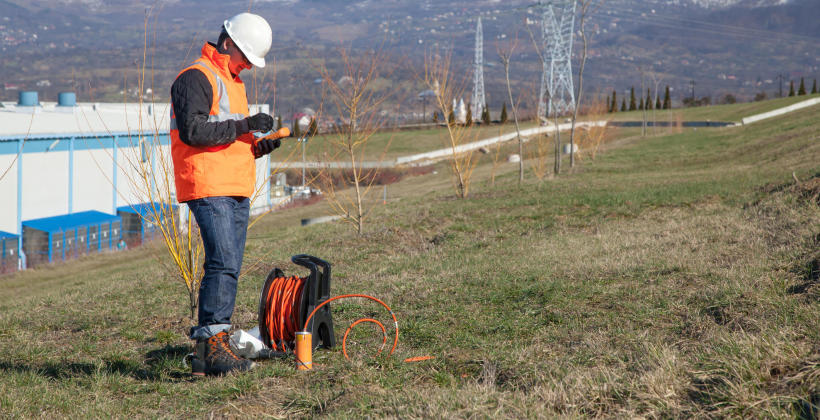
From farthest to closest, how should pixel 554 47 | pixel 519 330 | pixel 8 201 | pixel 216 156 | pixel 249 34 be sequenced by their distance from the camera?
1. pixel 554 47
2. pixel 8 201
3. pixel 519 330
4. pixel 249 34
5. pixel 216 156

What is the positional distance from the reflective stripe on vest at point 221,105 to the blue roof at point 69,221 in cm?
2806

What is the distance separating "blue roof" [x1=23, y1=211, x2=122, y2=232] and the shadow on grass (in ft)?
88.3

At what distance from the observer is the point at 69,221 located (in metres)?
30.7

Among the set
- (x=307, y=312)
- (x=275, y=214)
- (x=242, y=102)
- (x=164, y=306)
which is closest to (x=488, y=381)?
(x=307, y=312)

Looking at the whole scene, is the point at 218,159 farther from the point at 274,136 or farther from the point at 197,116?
the point at 274,136

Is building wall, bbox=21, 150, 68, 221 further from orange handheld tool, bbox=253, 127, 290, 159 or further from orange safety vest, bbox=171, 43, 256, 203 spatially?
orange safety vest, bbox=171, 43, 256, 203

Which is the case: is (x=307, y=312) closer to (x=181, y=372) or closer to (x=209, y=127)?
(x=181, y=372)

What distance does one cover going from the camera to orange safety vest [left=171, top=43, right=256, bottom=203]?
4230 millimetres

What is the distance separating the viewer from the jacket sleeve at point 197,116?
4094 mm

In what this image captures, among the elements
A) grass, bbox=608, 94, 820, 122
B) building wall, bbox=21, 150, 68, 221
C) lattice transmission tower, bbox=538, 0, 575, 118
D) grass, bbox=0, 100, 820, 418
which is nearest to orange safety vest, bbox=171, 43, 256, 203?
grass, bbox=0, 100, 820, 418

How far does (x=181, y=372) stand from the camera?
455 cm

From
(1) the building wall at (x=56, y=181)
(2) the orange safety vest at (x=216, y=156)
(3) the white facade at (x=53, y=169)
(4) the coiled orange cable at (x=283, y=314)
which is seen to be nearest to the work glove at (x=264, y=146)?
(2) the orange safety vest at (x=216, y=156)

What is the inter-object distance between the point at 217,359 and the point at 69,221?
29.9 meters

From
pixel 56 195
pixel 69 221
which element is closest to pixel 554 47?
pixel 56 195
